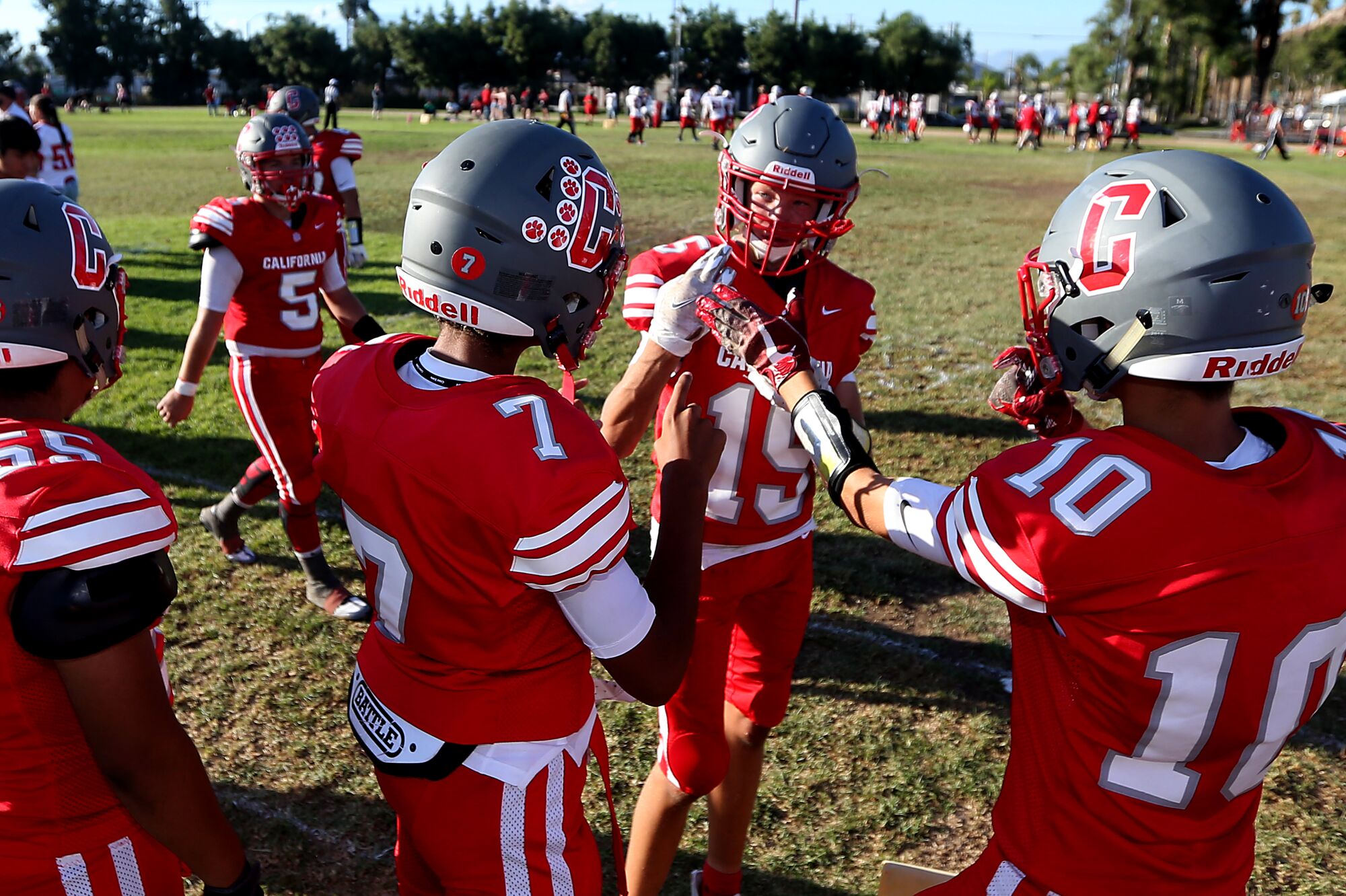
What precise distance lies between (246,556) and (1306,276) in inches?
230

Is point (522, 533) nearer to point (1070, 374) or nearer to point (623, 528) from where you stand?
point (623, 528)

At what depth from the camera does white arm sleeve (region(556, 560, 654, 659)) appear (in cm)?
211

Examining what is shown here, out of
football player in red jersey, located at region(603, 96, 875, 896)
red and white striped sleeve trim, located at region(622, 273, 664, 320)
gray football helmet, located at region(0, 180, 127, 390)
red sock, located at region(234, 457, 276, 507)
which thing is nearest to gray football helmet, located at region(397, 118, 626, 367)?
gray football helmet, located at region(0, 180, 127, 390)

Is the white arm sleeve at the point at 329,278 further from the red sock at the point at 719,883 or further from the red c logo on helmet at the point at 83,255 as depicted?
the red sock at the point at 719,883

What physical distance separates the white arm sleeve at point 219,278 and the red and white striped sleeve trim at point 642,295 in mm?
3143

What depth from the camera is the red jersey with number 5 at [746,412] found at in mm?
3406

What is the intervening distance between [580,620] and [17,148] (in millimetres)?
10147

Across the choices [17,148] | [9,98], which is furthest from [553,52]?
[17,148]

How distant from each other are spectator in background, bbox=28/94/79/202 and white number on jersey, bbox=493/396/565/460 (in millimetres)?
13397

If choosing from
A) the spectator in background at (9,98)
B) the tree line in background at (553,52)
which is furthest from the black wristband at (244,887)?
the tree line in background at (553,52)

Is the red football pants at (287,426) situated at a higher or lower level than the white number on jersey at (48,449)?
lower

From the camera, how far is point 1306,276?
6.83 ft

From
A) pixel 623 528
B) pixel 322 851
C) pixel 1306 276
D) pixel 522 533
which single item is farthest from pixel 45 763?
pixel 1306 276

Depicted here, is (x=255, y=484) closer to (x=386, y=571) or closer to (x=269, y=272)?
(x=269, y=272)
